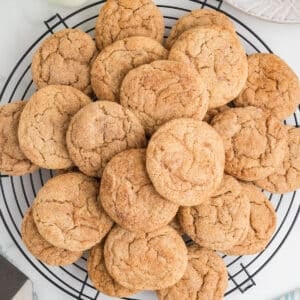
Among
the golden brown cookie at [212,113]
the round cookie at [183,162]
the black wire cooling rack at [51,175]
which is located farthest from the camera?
the black wire cooling rack at [51,175]

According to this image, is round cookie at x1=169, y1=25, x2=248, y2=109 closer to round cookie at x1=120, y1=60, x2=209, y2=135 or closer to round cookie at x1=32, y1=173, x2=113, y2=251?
round cookie at x1=120, y1=60, x2=209, y2=135

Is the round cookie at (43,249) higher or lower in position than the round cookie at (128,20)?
lower

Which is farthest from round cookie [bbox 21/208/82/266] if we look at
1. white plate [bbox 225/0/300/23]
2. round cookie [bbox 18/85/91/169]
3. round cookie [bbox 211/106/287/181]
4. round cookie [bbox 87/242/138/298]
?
white plate [bbox 225/0/300/23]

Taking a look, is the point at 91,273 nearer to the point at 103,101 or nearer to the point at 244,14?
the point at 103,101

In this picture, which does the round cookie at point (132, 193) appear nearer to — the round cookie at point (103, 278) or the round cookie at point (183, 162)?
the round cookie at point (183, 162)

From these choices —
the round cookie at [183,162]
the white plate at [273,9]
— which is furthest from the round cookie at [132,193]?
the white plate at [273,9]

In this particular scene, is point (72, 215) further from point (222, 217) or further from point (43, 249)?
point (222, 217)

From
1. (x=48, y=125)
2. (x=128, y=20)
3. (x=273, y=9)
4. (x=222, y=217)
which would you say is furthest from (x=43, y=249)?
(x=273, y=9)
